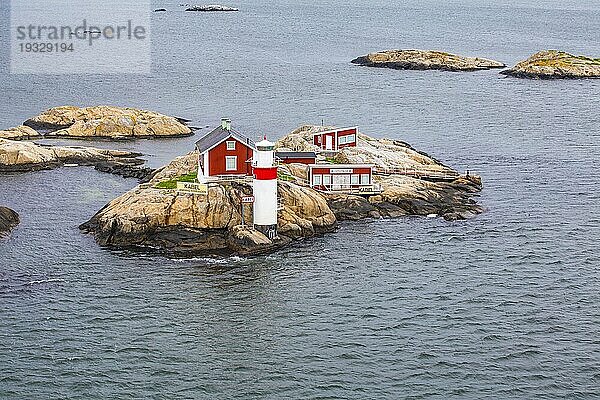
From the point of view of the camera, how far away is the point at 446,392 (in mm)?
42375

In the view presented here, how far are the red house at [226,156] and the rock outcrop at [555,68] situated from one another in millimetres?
106715

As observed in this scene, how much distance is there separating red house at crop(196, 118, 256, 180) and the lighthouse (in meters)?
3.26

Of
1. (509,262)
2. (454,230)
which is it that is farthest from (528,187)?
(509,262)

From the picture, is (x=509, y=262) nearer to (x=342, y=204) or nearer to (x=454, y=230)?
(x=454, y=230)

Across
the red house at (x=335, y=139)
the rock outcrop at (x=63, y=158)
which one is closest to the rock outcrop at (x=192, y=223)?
the red house at (x=335, y=139)

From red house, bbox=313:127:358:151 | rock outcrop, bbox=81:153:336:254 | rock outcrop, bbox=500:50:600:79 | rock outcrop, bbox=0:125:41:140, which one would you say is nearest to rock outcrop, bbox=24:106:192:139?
rock outcrop, bbox=0:125:41:140

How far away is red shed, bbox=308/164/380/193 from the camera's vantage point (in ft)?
236

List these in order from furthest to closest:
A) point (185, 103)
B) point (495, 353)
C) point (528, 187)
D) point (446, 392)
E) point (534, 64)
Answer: point (534, 64) < point (185, 103) < point (528, 187) < point (495, 353) < point (446, 392)

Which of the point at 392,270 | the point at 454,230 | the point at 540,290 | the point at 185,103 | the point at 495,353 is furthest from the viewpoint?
the point at 185,103

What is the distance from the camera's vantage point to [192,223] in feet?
204

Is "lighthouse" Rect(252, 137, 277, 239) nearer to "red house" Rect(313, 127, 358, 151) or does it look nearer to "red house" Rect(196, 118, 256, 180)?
"red house" Rect(196, 118, 256, 180)

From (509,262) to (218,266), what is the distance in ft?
61.6

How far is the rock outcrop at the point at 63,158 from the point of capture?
84562mm

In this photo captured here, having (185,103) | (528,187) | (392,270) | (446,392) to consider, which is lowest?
(446,392)
